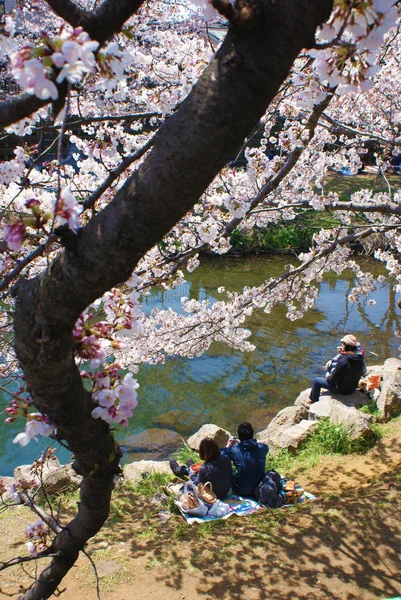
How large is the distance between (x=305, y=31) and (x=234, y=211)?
229 centimetres

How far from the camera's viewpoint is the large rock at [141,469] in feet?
18.9

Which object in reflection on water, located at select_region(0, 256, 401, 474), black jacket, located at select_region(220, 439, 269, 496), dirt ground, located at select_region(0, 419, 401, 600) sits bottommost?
dirt ground, located at select_region(0, 419, 401, 600)

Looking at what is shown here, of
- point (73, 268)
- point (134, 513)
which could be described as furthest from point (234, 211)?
point (134, 513)

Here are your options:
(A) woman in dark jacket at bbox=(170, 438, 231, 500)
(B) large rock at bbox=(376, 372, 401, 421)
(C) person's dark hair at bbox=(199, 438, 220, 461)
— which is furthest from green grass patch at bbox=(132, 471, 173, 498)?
(B) large rock at bbox=(376, 372, 401, 421)

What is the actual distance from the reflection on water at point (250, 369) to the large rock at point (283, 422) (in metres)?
0.56

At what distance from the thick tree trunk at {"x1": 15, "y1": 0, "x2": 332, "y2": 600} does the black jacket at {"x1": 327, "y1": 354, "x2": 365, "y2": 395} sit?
556 cm

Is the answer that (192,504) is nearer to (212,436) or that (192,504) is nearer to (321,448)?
(212,436)

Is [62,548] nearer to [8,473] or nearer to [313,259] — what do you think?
[313,259]

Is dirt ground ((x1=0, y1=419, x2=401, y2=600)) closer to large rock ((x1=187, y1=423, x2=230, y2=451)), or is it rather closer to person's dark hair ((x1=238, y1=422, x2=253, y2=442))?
person's dark hair ((x1=238, y1=422, x2=253, y2=442))

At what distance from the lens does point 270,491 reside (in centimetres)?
475

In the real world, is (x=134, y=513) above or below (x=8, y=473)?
below

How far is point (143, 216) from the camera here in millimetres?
1342

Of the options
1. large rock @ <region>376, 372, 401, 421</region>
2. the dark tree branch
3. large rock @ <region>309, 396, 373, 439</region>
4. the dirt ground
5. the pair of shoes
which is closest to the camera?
the dark tree branch

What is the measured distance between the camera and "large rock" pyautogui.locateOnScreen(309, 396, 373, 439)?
5883 mm
